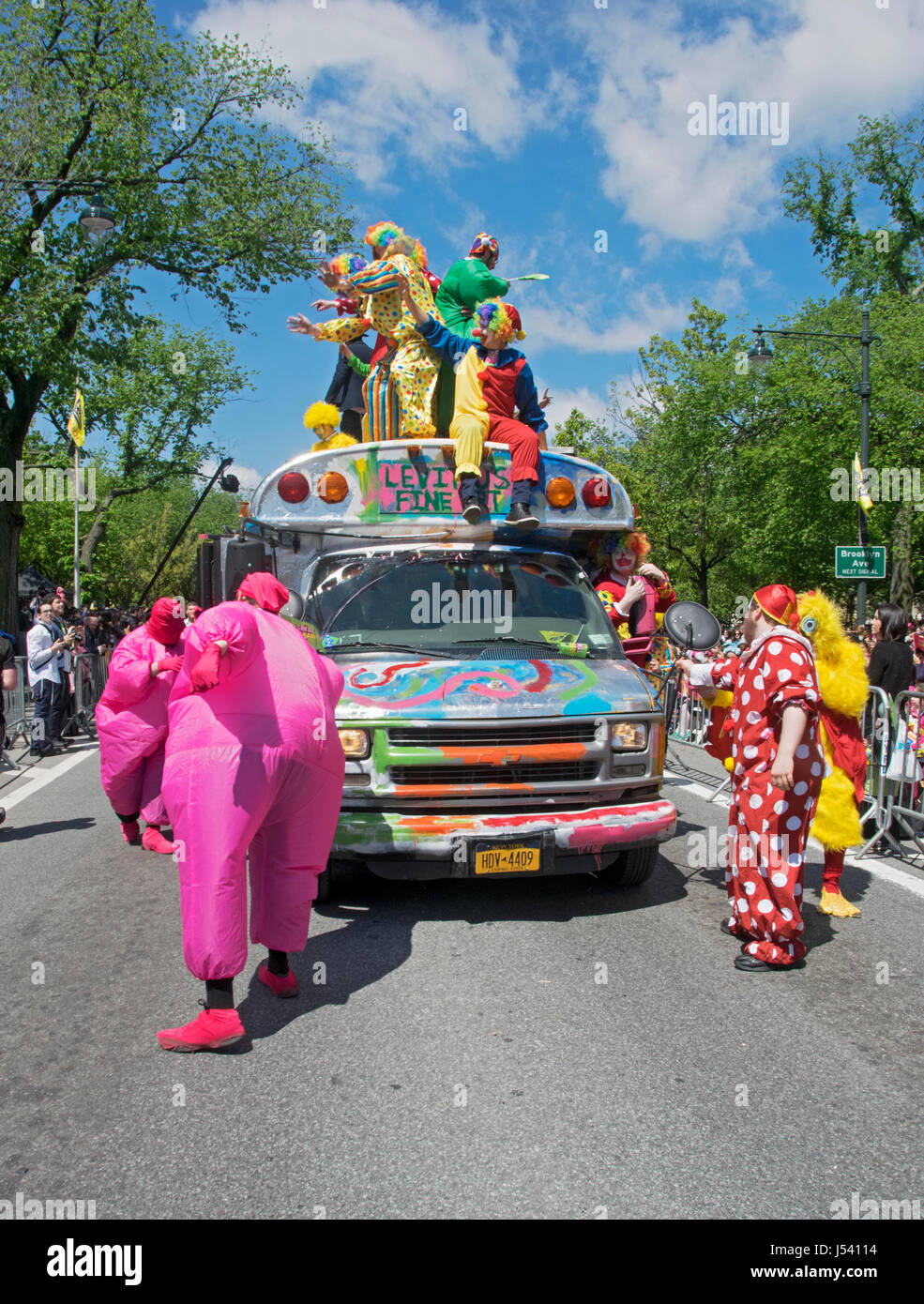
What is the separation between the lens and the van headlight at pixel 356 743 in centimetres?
535

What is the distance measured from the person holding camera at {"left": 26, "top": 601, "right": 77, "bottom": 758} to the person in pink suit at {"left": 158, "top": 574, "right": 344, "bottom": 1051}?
999cm

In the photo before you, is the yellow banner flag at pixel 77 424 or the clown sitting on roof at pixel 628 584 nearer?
the clown sitting on roof at pixel 628 584

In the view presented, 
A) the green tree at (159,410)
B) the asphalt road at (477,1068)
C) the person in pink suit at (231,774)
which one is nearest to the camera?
the asphalt road at (477,1068)

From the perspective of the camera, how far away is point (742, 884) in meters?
5.10

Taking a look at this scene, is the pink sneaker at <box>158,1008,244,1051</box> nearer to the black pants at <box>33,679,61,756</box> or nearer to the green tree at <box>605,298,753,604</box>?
the black pants at <box>33,679,61,756</box>

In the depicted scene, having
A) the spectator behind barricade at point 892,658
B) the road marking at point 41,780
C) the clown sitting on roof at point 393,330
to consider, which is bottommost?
the road marking at point 41,780

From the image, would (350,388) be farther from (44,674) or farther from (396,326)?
(44,674)

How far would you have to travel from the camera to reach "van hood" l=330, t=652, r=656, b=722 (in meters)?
5.38

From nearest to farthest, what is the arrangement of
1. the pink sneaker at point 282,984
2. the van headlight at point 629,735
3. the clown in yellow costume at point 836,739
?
the pink sneaker at point 282,984 < the van headlight at point 629,735 < the clown in yellow costume at point 836,739

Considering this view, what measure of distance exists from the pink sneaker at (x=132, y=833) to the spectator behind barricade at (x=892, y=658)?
596 cm

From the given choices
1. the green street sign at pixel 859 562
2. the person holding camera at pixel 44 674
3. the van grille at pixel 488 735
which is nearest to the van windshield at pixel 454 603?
the van grille at pixel 488 735

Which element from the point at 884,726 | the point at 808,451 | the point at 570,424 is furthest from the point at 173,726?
the point at 570,424

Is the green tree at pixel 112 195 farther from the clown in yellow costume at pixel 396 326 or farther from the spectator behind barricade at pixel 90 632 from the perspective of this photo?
the clown in yellow costume at pixel 396 326
